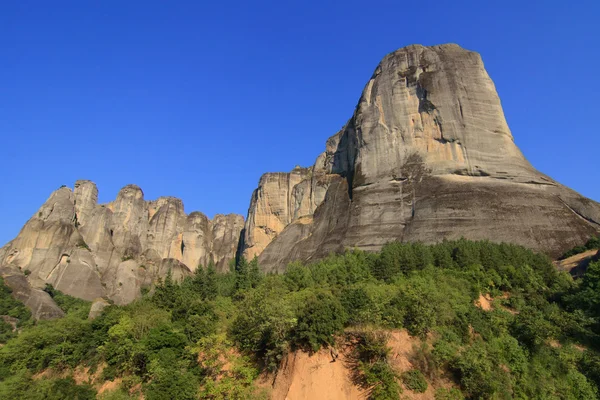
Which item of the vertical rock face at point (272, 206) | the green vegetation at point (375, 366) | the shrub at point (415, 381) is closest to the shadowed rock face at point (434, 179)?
the vertical rock face at point (272, 206)

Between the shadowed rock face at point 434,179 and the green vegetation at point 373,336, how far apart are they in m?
10.3

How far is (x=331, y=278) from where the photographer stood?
33.9 m

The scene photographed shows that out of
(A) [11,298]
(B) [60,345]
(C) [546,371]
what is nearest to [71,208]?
(A) [11,298]

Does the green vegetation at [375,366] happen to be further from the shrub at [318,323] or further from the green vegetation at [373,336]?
the shrub at [318,323]

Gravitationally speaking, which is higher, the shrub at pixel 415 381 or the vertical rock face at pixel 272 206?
the vertical rock face at pixel 272 206

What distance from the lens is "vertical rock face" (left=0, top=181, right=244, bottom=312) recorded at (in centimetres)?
6881

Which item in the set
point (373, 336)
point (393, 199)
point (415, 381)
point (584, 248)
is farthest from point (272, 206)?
point (415, 381)

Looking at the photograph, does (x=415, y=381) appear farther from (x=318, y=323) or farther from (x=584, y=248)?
(x=584, y=248)

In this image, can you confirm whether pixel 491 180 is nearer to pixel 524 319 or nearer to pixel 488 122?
pixel 488 122

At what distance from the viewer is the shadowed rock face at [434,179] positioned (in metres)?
44.0

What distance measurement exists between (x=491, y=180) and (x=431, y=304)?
93.7 feet

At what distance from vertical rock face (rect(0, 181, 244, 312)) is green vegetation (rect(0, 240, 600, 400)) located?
25153 mm

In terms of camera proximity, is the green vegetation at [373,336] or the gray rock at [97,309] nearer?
the green vegetation at [373,336]

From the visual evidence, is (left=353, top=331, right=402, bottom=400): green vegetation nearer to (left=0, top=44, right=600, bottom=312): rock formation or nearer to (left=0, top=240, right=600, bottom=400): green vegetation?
(left=0, top=240, right=600, bottom=400): green vegetation
